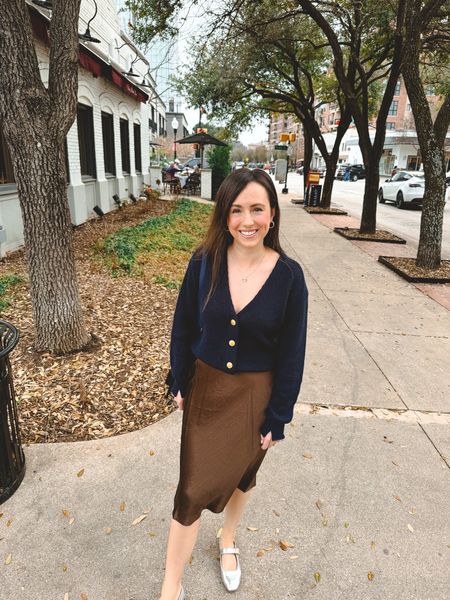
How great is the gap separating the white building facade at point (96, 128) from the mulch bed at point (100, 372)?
6.57 ft

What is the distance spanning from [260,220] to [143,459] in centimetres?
197

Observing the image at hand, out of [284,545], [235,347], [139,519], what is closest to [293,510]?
[284,545]

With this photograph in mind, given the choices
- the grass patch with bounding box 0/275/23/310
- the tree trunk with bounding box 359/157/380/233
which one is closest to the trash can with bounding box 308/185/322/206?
the tree trunk with bounding box 359/157/380/233

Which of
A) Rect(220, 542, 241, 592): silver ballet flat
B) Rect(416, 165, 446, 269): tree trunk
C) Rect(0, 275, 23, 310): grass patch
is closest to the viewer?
Rect(220, 542, 241, 592): silver ballet flat

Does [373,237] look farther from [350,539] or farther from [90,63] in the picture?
[350,539]

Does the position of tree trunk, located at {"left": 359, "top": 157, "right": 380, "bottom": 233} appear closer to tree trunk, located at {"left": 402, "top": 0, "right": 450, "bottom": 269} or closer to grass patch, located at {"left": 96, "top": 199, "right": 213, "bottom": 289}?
tree trunk, located at {"left": 402, "top": 0, "right": 450, "bottom": 269}

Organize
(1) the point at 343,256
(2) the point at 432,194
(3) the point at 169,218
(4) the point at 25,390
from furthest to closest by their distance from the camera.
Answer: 1. (3) the point at 169,218
2. (1) the point at 343,256
3. (2) the point at 432,194
4. (4) the point at 25,390

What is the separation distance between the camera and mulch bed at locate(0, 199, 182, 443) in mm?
3297

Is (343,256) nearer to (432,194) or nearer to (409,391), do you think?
(432,194)

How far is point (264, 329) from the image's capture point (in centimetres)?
176

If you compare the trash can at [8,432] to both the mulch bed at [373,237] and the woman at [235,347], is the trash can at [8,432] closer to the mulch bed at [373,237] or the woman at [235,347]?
the woman at [235,347]

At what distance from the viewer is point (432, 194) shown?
26.2 feet

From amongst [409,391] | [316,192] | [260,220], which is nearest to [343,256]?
[409,391]

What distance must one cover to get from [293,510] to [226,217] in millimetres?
1835
